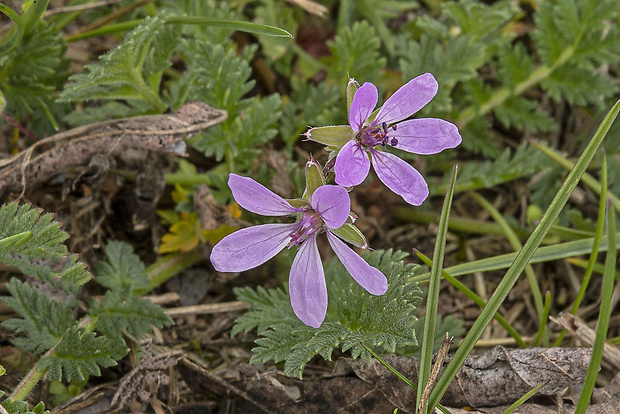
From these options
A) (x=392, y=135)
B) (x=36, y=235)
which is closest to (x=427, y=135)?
(x=392, y=135)

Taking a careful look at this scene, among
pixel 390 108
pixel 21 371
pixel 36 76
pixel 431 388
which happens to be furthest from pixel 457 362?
pixel 36 76

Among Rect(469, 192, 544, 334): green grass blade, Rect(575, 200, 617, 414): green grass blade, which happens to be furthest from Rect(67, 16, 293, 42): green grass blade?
Rect(469, 192, 544, 334): green grass blade

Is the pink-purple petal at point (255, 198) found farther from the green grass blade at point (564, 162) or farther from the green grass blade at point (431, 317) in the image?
the green grass blade at point (564, 162)

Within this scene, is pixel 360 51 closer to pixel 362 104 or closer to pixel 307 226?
pixel 362 104

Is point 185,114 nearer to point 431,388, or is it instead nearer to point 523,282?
point 431,388

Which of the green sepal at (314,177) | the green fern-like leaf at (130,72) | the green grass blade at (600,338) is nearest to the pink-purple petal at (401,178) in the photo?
the green sepal at (314,177)
